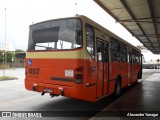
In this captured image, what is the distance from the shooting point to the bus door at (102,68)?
8602mm

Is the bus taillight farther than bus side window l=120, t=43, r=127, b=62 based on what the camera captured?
No

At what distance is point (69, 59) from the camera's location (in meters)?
7.56

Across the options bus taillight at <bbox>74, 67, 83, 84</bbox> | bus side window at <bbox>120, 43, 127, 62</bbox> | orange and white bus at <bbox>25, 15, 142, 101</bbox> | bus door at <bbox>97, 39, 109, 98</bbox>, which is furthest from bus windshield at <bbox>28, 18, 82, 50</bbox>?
bus side window at <bbox>120, 43, 127, 62</bbox>

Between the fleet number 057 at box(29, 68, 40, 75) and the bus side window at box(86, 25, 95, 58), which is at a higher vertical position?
the bus side window at box(86, 25, 95, 58)

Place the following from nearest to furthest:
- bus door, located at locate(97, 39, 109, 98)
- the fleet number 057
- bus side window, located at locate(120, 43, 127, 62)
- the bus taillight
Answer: the bus taillight → the fleet number 057 → bus door, located at locate(97, 39, 109, 98) → bus side window, located at locate(120, 43, 127, 62)

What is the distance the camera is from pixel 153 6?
1664 centimetres

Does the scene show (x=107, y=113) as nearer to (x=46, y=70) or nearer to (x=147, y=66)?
(x=46, y=70)

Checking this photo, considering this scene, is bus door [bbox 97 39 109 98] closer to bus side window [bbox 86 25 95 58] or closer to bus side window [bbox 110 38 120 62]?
bus side window [bbox 86 25 95 58]

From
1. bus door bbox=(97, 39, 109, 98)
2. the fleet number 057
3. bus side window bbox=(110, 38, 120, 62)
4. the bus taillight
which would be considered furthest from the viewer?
bus side window bbox=(110, 38, 120, 62)

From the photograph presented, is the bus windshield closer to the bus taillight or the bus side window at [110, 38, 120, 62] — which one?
the bus taillight

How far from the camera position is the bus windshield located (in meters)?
7.63

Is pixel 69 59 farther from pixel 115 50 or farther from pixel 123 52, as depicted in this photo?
pixel 123 52

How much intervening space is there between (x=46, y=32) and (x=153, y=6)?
10917 millimetres

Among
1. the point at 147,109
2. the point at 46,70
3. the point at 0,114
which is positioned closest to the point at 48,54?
the point at 46,70
